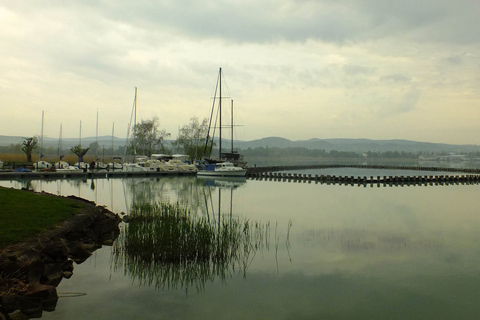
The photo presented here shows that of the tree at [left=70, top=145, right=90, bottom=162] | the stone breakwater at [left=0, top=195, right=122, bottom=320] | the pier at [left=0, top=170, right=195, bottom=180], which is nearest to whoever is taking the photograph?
the stone breakwater at [left=0, top=195, right=122, bottom=320]

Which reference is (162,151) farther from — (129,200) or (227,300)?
(227,300)

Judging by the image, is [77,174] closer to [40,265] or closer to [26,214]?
[26,214]

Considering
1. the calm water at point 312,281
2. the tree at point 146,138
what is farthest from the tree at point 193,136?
the calm water at point 312,281

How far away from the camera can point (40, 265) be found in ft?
30.2

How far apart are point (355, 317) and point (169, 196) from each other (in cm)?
2268

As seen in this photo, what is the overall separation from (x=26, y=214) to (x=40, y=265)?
4.78m

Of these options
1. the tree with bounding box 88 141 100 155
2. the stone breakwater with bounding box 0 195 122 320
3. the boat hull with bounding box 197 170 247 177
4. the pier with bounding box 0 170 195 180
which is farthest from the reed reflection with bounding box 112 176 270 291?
the tree with bounding box 88 141 100 155

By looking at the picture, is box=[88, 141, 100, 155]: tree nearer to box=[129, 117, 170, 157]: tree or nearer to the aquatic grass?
box=[129, 117, 170, 157]: tree

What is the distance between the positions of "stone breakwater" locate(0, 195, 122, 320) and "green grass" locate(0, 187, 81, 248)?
0.37m

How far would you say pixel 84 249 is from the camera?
1262 centimetres

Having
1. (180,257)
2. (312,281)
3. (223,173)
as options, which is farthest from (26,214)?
(223,173)

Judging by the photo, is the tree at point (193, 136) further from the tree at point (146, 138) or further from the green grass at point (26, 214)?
the green grass at point (26, 214)

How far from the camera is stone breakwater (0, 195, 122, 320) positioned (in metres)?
Answer: 8.09

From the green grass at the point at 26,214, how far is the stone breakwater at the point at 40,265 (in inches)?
14.6
